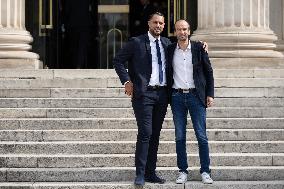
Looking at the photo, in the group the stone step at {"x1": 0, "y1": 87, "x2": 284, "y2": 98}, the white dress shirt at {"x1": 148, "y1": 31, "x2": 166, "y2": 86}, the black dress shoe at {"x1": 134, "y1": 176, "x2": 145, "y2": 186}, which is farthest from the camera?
the stone step at {"x1": 0, "y1": 87, "x2": 284, "y2": 98}

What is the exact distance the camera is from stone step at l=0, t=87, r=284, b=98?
10531mm

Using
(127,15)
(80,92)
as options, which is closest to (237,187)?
(80,92)

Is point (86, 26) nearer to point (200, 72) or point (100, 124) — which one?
point (100, 124)

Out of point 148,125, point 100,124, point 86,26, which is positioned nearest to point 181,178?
point 148,125

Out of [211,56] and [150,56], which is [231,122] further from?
[211,56]

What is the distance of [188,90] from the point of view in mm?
7531

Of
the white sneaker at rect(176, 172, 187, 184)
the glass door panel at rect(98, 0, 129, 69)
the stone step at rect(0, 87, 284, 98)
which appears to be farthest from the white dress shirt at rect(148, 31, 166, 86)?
the glass door panel at rect(98, 0, 129, 69)

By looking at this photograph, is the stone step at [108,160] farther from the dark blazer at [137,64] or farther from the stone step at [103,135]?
the dark blazer at [137,64]

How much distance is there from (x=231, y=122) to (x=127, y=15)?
8.88m

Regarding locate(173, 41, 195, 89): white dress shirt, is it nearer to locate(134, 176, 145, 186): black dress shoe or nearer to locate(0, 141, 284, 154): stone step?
locate(134, 176, 145, 186): black dress shoe

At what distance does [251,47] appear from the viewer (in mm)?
12453

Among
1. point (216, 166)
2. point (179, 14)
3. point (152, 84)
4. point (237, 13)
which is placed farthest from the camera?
point (179, 14)

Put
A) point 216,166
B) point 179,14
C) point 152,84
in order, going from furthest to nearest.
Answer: point 179,14 < point 216,166 < point 152,84

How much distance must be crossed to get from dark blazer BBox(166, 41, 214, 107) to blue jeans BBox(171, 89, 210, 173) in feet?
0.32
